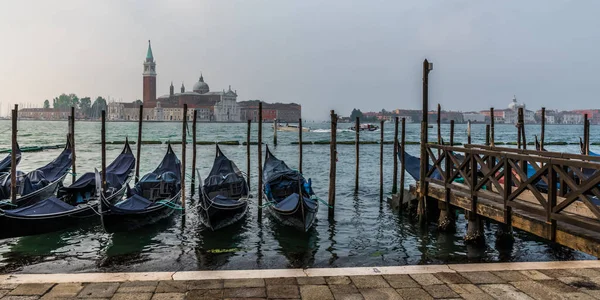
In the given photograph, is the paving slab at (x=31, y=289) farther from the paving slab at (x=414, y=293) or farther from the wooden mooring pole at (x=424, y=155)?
the wooden mooring pole at (x=424, y=155)

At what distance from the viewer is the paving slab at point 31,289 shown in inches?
151

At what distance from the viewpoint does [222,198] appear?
8.73m

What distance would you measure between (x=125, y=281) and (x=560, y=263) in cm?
414

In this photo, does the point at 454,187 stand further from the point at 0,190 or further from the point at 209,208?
the point at 0,190

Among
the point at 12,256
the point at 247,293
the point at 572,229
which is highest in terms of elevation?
the point at 572,229

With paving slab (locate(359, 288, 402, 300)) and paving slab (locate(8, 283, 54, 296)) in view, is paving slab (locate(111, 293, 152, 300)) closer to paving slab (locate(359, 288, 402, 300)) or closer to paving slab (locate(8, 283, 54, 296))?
paving slab (locate(8, 283, 54, 296))

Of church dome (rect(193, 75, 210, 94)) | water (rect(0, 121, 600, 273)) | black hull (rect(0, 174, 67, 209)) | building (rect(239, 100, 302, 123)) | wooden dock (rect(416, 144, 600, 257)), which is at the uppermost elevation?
church dome (rect(193, 75, 210, 94))

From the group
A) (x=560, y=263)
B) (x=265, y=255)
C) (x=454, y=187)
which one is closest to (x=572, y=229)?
(x=560, y=263)

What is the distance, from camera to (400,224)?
28.7ft

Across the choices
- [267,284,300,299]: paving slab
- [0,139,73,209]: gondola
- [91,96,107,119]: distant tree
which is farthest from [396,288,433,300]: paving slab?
[91,96,107,119]: distant tree

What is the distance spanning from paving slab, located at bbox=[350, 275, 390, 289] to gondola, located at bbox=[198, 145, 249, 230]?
436 centimetres

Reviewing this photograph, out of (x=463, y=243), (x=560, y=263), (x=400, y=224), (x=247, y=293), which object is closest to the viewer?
(x=247, y=293)

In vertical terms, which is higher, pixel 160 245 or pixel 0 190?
pixel 0 190

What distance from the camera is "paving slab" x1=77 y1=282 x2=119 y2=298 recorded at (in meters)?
3.82
